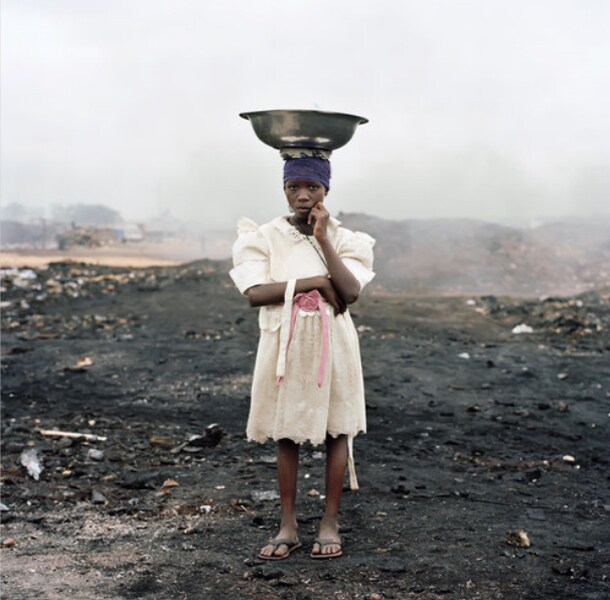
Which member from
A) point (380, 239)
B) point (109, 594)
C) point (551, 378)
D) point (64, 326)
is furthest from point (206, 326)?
point (380, 239)

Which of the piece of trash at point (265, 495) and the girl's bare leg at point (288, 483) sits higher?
the girl's bare leg at point (288, 483)

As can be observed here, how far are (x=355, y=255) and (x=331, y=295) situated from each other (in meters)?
0.23

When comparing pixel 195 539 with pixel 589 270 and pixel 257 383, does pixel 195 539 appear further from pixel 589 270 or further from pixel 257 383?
pixel 589 270

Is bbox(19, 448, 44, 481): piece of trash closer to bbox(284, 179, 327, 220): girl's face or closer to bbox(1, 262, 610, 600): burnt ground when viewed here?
bbox(1, 262, 610, 600): burnt ground

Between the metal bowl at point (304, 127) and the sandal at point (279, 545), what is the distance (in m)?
1.83

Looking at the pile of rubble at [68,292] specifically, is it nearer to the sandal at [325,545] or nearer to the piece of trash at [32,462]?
the piece of trash at [32,462]

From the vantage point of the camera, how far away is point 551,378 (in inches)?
329

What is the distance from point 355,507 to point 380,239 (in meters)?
17.6

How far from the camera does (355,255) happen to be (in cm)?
399

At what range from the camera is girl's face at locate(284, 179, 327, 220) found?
3.92m

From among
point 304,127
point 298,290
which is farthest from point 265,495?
point 304,127

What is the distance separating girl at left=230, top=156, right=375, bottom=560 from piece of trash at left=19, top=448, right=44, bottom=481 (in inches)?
83.4

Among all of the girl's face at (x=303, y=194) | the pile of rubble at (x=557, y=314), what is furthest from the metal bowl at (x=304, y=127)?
the pile of rubble at (x=557, y=314)

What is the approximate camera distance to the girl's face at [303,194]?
12.9 feet
